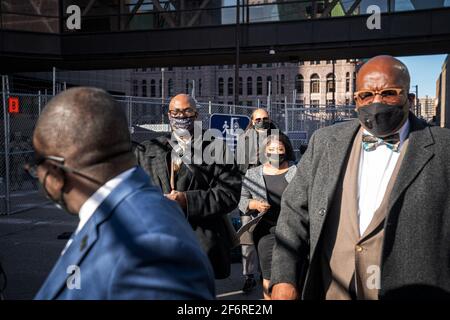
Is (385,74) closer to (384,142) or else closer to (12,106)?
(384,142)

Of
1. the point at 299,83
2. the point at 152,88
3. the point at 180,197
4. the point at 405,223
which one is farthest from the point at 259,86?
the point at 405,223

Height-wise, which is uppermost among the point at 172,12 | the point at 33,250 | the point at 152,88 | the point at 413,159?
the point at 152,88

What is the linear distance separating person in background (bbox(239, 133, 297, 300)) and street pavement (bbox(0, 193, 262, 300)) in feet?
3.81

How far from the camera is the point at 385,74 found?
8.27 ft

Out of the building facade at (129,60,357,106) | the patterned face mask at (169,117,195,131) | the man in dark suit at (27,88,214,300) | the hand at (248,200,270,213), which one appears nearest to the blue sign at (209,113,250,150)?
the hand at (248,200,270,213)

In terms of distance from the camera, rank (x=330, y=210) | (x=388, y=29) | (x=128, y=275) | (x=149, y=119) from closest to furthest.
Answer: (x=128, y=275)
(x=330, y=210)
(x=388, y=29)
(x=149, y=119)

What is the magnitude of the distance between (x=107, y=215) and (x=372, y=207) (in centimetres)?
152

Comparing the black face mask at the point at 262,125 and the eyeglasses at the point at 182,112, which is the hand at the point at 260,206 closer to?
the eyeglasses at the point at 182,112

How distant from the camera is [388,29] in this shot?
18.2m

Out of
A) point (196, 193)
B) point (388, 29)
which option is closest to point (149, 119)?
point (388, 29)

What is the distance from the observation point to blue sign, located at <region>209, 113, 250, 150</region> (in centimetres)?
908
